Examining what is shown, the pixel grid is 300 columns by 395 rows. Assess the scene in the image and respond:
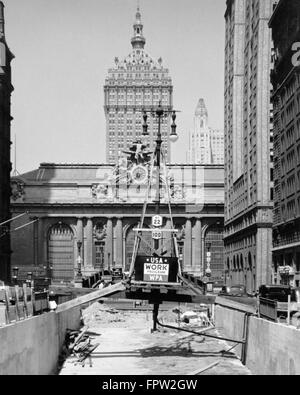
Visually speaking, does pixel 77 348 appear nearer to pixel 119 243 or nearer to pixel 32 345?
pixel 32 345

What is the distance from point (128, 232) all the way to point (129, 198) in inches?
254

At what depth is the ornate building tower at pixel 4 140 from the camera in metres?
92.2

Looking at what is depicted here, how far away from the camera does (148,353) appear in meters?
44.7

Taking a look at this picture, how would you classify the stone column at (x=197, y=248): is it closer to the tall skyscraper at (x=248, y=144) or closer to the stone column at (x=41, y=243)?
the tall skyscraper at (x=248, y=144)

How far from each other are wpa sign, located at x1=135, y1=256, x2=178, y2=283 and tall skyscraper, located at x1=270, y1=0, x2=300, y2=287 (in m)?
31.8

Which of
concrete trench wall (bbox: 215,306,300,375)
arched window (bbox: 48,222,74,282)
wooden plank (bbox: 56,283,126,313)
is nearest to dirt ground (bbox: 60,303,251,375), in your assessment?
concrete trench wall (bbox: 215,306,300,375)

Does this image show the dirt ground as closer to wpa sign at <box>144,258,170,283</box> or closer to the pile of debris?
the pile of debris

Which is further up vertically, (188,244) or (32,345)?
(188,244)

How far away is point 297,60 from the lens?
67125mm

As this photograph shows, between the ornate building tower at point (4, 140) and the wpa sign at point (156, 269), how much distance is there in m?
55.0

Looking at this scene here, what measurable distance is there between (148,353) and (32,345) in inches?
597

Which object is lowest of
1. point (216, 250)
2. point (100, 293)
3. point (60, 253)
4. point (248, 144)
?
point (100, 293)

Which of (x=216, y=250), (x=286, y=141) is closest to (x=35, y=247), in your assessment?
(x=216, y=250)

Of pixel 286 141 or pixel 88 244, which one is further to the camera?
pixel 88 244
